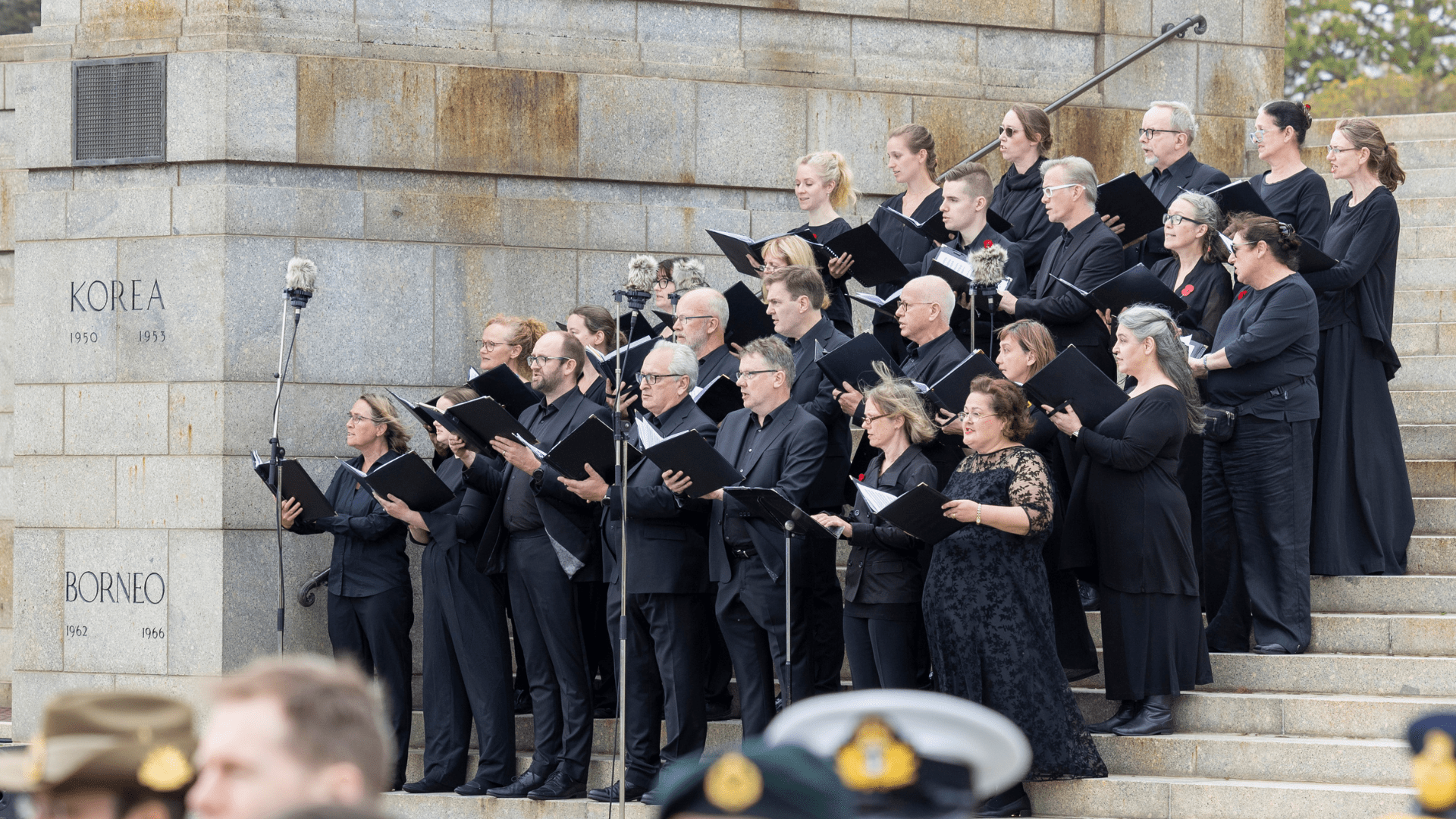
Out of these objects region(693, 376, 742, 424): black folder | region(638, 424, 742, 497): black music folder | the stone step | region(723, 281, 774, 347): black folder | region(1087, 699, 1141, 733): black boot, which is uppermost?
region(723, 281, 774, 347): black folder

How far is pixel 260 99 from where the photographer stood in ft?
31.9

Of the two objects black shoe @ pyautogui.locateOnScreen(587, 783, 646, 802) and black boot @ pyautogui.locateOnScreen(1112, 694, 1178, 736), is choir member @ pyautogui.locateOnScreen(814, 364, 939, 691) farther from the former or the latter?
black shoe @ pyautogui.locateOnScreen(587, 783, 646, 802)

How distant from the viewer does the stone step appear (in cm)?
693

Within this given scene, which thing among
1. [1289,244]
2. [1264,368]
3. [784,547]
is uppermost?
[1289,244]

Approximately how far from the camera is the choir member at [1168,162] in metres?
9.43

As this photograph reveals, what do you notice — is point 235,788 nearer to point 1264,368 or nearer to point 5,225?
point 1264,368

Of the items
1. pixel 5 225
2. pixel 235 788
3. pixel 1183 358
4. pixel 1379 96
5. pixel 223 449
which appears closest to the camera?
pixel 235 788

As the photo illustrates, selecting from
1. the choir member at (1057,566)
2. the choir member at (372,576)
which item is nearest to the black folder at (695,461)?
the choir member at (1057,566)

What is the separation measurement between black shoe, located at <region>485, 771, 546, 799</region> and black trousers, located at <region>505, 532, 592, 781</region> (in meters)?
0.03

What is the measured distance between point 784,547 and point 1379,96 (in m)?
28.8

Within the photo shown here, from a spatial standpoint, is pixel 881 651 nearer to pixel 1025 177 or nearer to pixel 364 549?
pixel 364 549

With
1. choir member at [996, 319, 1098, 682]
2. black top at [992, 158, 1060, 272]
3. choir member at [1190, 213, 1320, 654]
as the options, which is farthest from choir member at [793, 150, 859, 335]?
choir member at [1190, 213, 1320, 654]

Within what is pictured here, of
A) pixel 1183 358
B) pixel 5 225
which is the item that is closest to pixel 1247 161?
pixel 1183 358

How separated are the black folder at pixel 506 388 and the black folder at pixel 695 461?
1.07 metres
